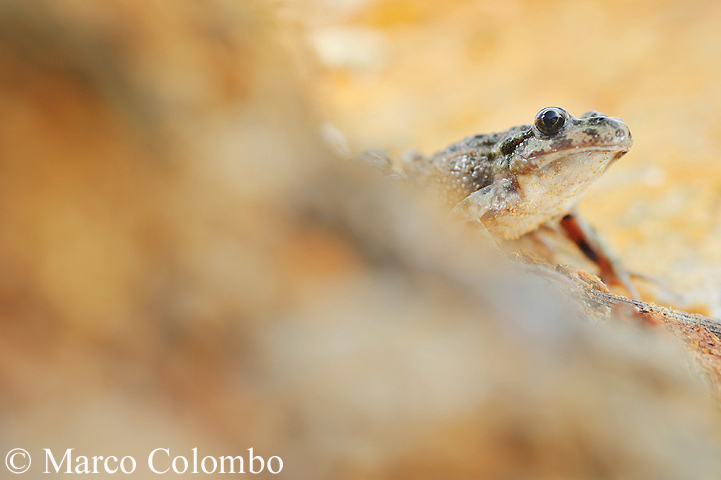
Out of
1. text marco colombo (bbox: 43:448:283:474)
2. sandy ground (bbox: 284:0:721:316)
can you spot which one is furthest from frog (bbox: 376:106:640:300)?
text marco colombo (bbox: 43:448:283:474)

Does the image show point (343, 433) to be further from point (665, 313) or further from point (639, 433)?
point (665, 313)

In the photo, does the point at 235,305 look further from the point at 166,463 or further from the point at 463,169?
the point at 463,169

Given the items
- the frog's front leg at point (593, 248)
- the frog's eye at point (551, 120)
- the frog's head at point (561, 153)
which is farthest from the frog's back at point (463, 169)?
the frog's front leg at point (593, 248)

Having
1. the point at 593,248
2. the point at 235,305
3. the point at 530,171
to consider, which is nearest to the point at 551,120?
the point at 530,171

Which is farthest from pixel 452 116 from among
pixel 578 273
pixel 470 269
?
pixel 470 269

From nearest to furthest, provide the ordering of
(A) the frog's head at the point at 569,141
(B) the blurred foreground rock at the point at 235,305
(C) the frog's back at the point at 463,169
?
(B) the blurred foreground rock at the point at 235,305 < (A) the frog's head at the point at 569,141 < (C) the frog's back at the point at 463,169

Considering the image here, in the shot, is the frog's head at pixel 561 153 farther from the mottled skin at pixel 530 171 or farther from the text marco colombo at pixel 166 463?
the text marco colombo at pixel 166 463

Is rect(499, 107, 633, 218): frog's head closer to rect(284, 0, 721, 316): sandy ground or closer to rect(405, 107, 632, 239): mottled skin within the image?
rect(405, 107, 632, 239): mottled skin
